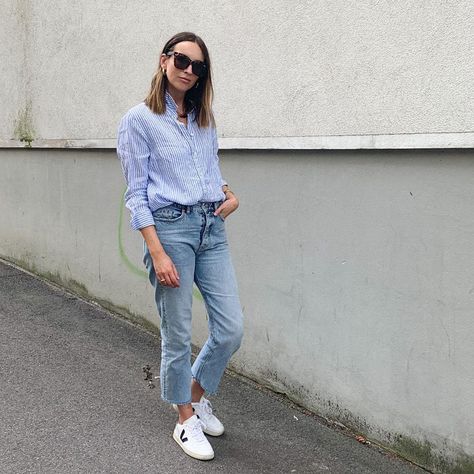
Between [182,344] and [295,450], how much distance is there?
0.85 m

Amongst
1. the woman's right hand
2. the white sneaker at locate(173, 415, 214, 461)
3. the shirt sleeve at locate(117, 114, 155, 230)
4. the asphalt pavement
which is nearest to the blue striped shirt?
the shirt sleeve at locate(117, 114, 155, 230)

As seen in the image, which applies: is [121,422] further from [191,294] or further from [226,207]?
[226,207]

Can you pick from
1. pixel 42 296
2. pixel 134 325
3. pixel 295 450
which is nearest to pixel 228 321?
pixel 295 450

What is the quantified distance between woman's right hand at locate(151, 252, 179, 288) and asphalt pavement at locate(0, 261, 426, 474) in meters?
0.87

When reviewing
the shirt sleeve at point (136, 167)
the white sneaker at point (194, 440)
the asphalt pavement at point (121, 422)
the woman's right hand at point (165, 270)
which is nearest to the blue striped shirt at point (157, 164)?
the shirt sleeve at point (136, 167)

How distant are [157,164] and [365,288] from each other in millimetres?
1230

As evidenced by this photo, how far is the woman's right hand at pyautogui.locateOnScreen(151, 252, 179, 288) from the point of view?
272cm

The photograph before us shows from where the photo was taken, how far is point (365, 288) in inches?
128

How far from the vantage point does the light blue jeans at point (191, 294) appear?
110 inches

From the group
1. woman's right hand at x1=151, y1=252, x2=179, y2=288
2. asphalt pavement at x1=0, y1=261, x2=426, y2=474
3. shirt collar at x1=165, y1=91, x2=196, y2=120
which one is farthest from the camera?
asphalt pavement at x1=0, y1=261, x2=426, y2=474

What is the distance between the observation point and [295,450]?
324cm

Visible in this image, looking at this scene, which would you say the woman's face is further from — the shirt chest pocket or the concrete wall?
the concrete wall

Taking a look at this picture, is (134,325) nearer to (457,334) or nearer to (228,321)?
(228,321)

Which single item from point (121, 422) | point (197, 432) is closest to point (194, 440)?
point (197, 432)
